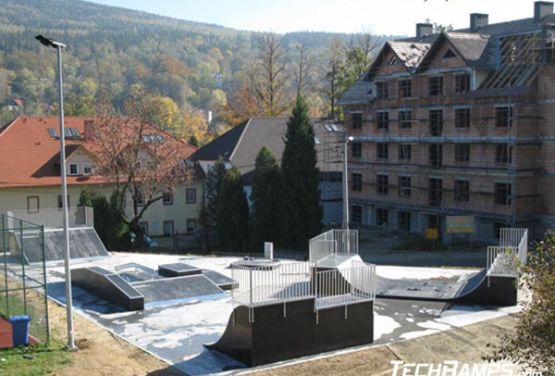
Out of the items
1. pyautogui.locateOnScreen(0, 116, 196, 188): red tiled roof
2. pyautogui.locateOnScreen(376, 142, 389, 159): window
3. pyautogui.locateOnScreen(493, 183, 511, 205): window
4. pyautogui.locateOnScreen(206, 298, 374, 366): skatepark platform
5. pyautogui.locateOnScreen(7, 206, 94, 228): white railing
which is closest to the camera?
pyautogui.locateOnScreen(206, 298, 374, 366): skatepark platform

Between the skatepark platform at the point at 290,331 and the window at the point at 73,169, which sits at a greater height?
the window at the point at 73,169

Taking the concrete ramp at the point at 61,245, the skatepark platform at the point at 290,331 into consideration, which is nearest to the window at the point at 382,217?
the concrete ramp at the point at 61,245

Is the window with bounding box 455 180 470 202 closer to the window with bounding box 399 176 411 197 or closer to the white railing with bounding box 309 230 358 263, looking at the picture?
the window with bounding box 399 176 411 197

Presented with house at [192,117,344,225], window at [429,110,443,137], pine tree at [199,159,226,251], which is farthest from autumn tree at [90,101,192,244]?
Answer: window at [429,110,443,137]

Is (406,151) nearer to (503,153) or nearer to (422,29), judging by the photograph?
(503,153)

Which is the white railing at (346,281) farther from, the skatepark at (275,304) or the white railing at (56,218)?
the white railing at (56,218)

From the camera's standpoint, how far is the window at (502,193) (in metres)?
42.2

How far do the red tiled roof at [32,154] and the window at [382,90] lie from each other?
15789 mm

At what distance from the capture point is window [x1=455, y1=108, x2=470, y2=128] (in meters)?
45.1

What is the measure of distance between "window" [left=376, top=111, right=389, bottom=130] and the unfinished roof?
3740 mm

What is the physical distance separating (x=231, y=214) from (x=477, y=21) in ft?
85.1

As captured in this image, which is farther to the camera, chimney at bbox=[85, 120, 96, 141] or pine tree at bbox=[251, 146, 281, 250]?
chimney at bbox=[85, 120, 96, 141]

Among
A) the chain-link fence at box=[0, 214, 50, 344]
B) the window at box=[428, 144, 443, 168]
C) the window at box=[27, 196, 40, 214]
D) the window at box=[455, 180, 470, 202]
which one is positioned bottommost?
the chain-link fence at box=[0, 214, 50, 344]

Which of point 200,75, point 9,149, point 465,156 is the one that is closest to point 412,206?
point 465,156
